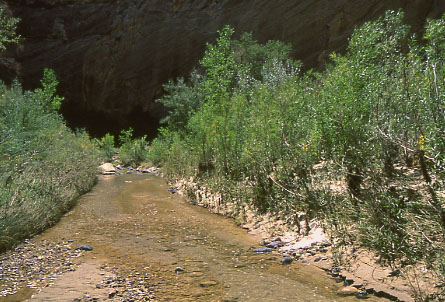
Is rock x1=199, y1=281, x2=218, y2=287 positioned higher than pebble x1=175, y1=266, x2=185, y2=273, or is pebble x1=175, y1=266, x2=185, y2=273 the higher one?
rock x1=199, y1=281, x2=218, y2=287

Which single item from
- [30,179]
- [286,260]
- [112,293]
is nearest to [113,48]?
[30,179]

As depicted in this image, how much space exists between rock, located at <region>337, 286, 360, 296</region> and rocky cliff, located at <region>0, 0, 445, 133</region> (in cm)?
2684

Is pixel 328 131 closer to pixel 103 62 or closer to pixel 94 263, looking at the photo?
pixel 94 263

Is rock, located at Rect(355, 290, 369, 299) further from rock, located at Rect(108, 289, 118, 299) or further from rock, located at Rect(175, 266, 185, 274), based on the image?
rock, located at Rect(108, 289, 118, 299)

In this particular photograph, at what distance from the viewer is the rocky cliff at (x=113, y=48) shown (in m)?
30.4

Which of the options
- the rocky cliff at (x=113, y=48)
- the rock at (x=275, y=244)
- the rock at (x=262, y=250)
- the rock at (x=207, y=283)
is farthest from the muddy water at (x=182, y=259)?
the rocky cliff at (x=113, y=48)

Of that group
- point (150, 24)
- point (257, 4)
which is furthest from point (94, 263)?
point (150, 24)

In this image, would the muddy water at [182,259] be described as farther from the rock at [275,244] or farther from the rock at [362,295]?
the rock at [275,244]

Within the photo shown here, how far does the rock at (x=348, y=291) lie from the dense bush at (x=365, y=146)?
0.66 metres

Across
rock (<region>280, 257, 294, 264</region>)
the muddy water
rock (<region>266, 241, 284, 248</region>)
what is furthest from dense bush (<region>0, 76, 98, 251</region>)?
rock (<region>280, 257, 294, 264</region>)

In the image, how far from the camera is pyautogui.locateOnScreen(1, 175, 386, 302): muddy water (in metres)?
4.03

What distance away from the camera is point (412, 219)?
427 centimetres

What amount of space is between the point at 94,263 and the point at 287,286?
2932 millimetres

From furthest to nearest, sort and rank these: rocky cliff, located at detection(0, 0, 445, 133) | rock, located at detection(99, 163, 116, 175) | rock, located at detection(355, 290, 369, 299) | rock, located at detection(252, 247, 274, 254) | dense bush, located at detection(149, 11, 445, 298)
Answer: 1. rocky cliff, located at detection(0, 0, 445, 133)
2. rock, located at detection(99, 163, 116, 175)
3. rock, located at detection(252, 247, 274, 254)
4. dense bush, located at detection(149, 11, 445, 298)
5. rock, located at detection(355, 290, 369, 299)
